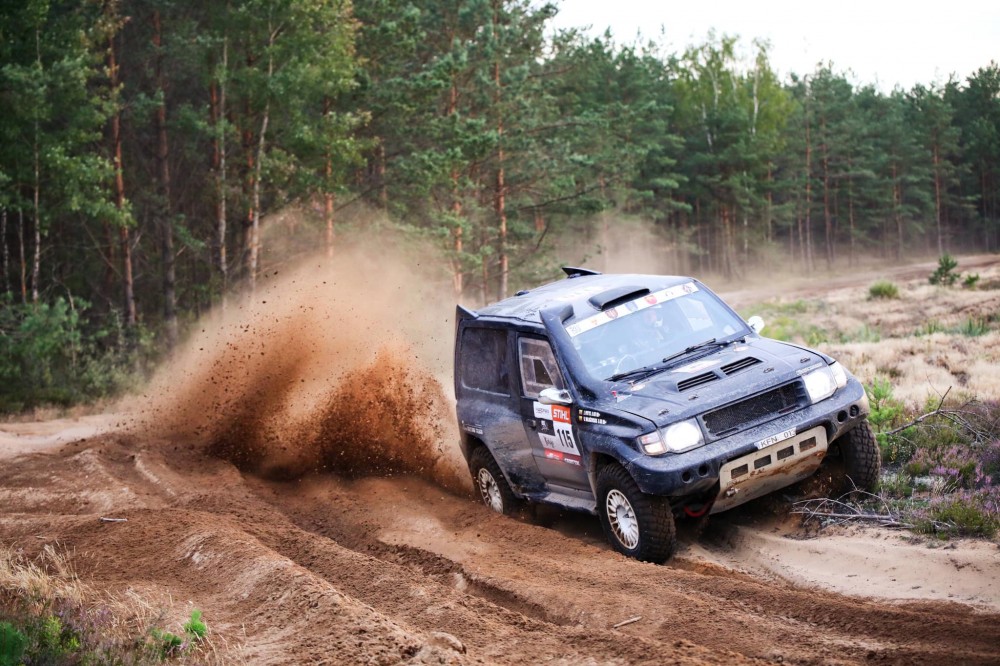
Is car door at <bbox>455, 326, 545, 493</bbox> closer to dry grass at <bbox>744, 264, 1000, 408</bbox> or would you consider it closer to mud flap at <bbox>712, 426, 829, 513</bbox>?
mud flap at <bbox>712, 426, 829, 513</bbox>

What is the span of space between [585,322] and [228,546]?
3.38 meters

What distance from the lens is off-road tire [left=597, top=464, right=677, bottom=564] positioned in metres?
6.99

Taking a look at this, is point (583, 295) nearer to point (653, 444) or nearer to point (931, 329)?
point (653, 444)

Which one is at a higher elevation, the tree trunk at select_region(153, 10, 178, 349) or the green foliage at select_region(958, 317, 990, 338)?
the tree trunk at select_region(153, 10, 178, 349)

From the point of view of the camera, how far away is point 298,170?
26.7m

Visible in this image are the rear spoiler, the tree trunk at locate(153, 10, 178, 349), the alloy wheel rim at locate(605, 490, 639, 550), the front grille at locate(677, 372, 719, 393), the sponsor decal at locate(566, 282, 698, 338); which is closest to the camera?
the alloy wheel rim at locate(605, 490, 639, 550)

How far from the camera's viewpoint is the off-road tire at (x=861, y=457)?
7.74m

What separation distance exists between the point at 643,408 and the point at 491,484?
97.8 inches

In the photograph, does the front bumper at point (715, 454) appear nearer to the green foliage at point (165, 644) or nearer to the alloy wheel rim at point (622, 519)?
the alloy wheel rim at point (622, 519)

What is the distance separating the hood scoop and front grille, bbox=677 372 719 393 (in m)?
0.13

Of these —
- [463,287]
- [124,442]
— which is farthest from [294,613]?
[463,287]

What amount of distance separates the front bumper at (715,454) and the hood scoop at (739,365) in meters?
0.51

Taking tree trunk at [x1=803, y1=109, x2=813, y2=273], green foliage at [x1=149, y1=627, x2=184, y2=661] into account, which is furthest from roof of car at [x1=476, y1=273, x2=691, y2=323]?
tree trunk at [x1=803, y1=109, x2=813, y2=273]

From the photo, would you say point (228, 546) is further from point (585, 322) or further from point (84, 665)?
point (585, 322)
